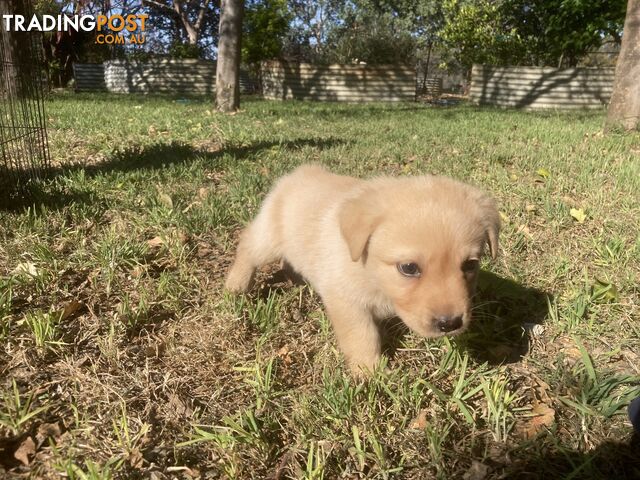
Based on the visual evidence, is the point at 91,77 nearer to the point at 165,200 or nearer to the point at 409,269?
the point at 165,200

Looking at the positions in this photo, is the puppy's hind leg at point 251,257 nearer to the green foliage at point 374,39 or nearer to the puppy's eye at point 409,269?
the puppy's eye at point 409,269

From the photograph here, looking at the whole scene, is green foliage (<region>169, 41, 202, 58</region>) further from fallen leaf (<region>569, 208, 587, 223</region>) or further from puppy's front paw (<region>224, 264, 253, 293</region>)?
puppy's front paw (<region>224, 264, 253, 293</region>)

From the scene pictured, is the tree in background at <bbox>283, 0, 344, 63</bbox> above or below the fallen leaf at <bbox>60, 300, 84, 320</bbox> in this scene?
above

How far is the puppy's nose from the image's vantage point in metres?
1.70

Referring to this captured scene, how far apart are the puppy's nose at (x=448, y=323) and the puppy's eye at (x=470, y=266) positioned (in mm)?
270

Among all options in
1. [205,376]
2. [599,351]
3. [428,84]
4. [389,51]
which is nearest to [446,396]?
[599,351]

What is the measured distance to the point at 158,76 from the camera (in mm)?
20641

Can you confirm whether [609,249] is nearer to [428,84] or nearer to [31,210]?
[31,210]

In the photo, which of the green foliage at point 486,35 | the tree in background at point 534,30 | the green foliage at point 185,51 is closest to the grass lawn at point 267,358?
the tree in background at point 534,30

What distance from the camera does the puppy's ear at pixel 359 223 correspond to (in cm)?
187

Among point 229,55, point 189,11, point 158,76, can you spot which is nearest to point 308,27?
point 189,11

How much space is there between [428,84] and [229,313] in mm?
33575

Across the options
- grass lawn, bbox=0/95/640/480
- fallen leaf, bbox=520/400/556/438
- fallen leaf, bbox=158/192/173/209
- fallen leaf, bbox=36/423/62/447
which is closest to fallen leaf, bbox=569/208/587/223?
grass lawn, bbox=0/95/640/480

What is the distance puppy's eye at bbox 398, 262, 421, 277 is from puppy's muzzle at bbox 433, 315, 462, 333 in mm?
209
